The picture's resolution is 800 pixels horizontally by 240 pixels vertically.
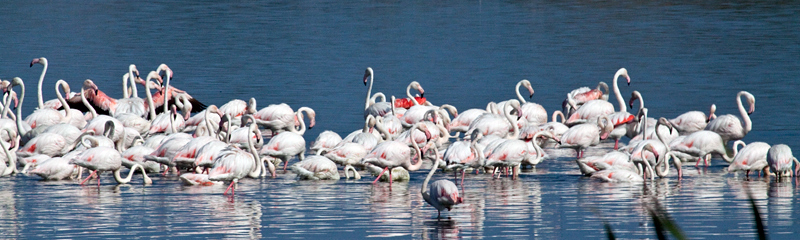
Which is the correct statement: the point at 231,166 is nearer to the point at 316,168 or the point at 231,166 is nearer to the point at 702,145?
the point at 316,168

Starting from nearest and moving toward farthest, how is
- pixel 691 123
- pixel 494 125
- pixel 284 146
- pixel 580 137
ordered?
pixel 284 146, pixel 580 137, pixel 494 125, pixel 691 123

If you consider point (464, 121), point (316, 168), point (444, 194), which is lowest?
point (444, 194)

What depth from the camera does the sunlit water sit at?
29.6 feet

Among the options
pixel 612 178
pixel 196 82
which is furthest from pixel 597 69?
pixel 612 178

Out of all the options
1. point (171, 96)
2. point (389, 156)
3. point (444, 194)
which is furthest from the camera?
point (171, 96)

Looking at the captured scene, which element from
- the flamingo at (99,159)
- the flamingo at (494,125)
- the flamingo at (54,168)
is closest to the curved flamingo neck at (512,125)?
the flamingo at (494,125)

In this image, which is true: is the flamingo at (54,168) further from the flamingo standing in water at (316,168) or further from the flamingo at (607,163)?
the flamingo at (607,163)

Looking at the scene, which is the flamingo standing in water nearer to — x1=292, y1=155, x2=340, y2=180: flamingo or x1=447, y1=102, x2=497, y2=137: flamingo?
x1=292, y1=155, x2=340, y2=180: flamingo

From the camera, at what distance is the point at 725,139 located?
14.2m

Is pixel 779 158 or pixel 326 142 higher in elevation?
pixel 326 142

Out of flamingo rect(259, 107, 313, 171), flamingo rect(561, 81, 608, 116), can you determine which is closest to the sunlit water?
flamingo rect(259, 107, 313, 171)

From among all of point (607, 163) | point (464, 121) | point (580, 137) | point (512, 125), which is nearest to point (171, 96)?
point (464, 121)

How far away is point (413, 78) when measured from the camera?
2411 centimetres

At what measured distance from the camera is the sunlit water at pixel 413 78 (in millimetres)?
9031
